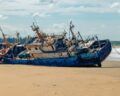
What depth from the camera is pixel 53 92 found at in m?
13.1

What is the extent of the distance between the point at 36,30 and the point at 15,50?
2.61m

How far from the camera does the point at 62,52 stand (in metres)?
29.0

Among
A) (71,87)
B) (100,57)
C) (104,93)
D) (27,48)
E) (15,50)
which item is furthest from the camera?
(15,50)

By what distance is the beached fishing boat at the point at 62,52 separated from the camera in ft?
92.9

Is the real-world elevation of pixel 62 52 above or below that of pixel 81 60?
above

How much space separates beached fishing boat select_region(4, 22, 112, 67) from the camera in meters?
28.3

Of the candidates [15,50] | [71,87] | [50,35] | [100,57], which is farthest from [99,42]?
[71,87]

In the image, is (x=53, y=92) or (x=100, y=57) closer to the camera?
(x=53, y=92)

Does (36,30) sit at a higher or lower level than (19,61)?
higher

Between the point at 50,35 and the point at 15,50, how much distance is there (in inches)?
133

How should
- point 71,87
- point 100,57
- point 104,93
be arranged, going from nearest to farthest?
point 104,93 < point 71,87 < point 100,57

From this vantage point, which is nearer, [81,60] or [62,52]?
[81,60]

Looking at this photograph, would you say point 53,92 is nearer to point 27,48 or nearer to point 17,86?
point 17,86

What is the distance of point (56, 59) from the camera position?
1134 inches
